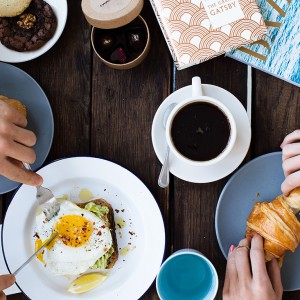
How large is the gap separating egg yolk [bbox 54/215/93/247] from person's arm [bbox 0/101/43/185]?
0.17 metres

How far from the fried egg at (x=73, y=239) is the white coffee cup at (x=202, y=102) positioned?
283mm

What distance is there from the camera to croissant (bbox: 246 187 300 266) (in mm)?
1206

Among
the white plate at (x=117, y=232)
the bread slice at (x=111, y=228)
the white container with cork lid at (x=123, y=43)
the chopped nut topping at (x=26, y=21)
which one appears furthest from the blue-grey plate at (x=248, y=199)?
the chopped nut topping at (x=26, y=21)

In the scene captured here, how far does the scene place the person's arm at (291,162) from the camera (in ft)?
3.95

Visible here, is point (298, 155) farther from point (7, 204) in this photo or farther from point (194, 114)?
point (7, 204)

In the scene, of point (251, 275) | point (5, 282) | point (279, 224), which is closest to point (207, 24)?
point (279, 224)

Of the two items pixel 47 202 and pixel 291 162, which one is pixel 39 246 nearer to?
pixel 47 202

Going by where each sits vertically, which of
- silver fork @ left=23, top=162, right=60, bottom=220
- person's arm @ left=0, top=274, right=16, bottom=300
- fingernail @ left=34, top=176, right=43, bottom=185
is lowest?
person's arm @ left=0, top=274, right=16, bottom=300

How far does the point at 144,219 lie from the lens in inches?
51.6

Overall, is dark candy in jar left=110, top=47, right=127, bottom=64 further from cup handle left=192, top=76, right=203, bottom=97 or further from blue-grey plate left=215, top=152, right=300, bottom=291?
blue-grey plate left=215, top=152, right=300, bottom=291

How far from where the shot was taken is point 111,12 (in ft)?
3.89

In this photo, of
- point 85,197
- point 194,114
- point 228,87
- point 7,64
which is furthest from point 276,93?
point 7,64

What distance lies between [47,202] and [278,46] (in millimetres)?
688

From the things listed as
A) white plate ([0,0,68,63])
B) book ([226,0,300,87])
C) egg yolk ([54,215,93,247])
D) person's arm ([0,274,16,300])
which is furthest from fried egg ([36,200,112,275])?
book ([226,0,300,87])
